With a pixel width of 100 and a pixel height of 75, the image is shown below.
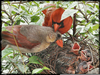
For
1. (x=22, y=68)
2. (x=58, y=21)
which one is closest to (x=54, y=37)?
(x=58, y=21)

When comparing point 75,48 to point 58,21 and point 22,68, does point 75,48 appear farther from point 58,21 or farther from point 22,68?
point 22,68

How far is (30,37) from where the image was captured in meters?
0.45

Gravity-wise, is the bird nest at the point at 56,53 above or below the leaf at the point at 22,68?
above

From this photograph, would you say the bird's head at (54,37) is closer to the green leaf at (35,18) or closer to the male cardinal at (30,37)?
the male cardinal at (30,37)

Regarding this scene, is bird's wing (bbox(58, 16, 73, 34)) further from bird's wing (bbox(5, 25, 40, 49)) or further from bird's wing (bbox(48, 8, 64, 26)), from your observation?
bird's wing (bbox(5, 25, 40, 49))

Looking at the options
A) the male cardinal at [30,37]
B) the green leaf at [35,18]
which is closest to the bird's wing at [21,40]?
the male cardinal at [30,37]

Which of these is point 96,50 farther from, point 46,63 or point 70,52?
point 46,63

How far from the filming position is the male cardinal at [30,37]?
0.41m

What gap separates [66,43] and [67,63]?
10cm

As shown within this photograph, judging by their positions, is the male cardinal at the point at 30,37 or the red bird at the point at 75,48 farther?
the red bird at the point at 75,48

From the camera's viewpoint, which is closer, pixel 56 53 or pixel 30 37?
pixel 30 37

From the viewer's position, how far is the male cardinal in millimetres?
415

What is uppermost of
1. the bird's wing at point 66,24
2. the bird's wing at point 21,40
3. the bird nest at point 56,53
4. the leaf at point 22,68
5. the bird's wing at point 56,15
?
the bird's wing at point 56,15

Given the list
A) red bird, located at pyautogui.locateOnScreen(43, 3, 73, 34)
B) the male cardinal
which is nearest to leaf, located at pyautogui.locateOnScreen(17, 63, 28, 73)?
the male cardinal
